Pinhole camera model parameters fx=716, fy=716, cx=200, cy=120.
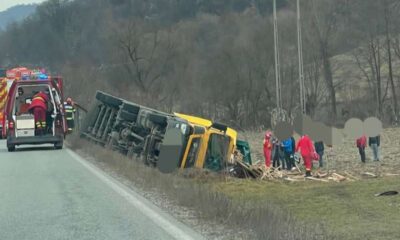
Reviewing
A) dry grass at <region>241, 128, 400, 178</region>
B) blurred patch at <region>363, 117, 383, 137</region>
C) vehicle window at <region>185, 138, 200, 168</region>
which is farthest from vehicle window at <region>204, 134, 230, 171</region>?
blurred patch at <region>363, 117, 383, 137</region>

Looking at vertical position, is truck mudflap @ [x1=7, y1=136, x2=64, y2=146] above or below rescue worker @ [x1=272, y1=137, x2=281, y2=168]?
above

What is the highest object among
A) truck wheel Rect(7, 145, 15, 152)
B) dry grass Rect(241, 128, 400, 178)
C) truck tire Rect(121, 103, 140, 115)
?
truck tire Rect(121, 103, 140, 115)

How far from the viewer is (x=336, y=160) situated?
25.5 meters

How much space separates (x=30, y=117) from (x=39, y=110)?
517mm

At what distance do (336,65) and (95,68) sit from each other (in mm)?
19442

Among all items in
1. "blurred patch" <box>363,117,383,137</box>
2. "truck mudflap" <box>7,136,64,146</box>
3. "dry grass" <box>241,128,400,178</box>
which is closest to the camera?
"dry grass" <box>241,128,400,178</box>

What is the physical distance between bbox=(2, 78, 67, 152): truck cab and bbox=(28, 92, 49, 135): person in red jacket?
134 millimetres

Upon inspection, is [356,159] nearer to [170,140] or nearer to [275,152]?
[275,152]

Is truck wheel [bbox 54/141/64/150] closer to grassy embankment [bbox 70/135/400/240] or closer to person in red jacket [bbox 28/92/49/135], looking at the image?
person in red jacket [bbox 28/92/49/135]

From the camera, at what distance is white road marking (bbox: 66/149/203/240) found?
9.22 m

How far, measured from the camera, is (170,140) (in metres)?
19.7

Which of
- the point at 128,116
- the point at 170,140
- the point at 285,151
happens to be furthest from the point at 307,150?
the point at 128,116

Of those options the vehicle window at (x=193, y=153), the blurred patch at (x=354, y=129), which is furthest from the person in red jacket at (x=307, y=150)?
the vehicle window at (x=193, y=153)

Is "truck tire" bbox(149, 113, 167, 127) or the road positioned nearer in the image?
the road
